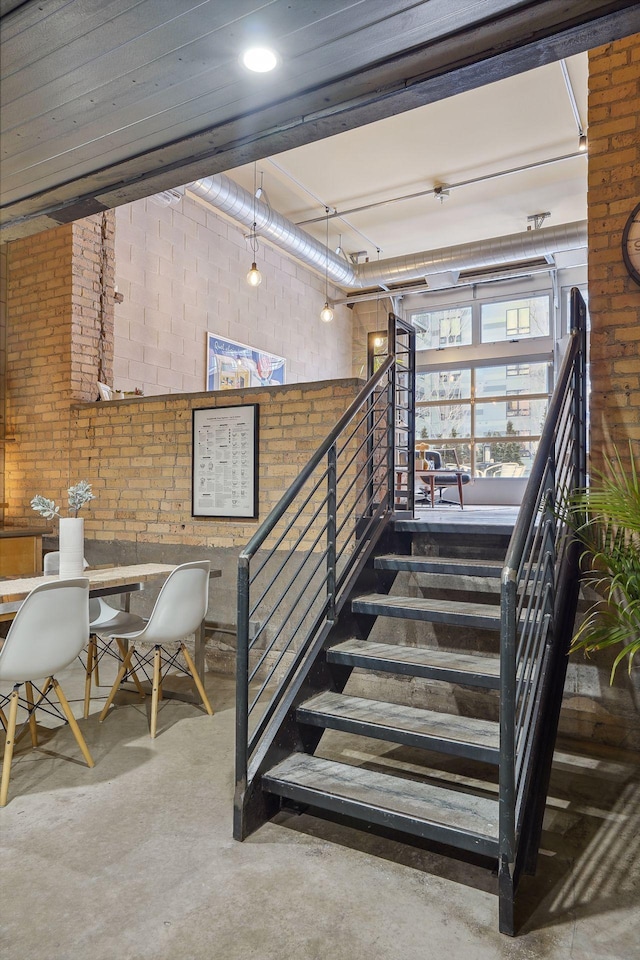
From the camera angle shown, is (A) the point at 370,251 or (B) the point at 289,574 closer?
(B) the point at 289,574

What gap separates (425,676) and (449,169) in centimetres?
633

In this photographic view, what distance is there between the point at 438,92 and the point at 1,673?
2783 mm

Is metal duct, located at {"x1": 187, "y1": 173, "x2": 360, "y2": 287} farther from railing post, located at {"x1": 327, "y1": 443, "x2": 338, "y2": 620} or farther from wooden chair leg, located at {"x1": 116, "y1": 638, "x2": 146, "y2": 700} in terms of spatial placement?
wooden chair leg, located at {"x1": 116, "y1": 638, "x2": 146, "y2": 700}

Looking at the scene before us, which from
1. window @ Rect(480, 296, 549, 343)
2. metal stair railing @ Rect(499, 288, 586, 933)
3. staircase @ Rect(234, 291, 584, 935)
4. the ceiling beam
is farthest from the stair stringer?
window @ Rect(480, 296, 549, 343)

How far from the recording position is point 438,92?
177 centimetres

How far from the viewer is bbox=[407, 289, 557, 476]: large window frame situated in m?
9.35

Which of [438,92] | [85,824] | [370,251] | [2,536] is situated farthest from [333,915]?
[370,251]

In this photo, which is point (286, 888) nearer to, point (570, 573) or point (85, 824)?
point (85, 824)

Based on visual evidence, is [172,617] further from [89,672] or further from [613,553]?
[613,553]

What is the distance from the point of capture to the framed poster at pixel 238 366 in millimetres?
7625

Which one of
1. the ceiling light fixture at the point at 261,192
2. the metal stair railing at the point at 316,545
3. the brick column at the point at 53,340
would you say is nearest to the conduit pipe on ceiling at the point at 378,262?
the ceiling light fixture at the point at 261,192

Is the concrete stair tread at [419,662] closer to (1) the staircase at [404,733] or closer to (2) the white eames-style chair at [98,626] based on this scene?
(1) the staircase at [404,733]

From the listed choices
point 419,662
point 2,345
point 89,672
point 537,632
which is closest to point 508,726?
point 537,632

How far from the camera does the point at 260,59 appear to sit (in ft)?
5.66
